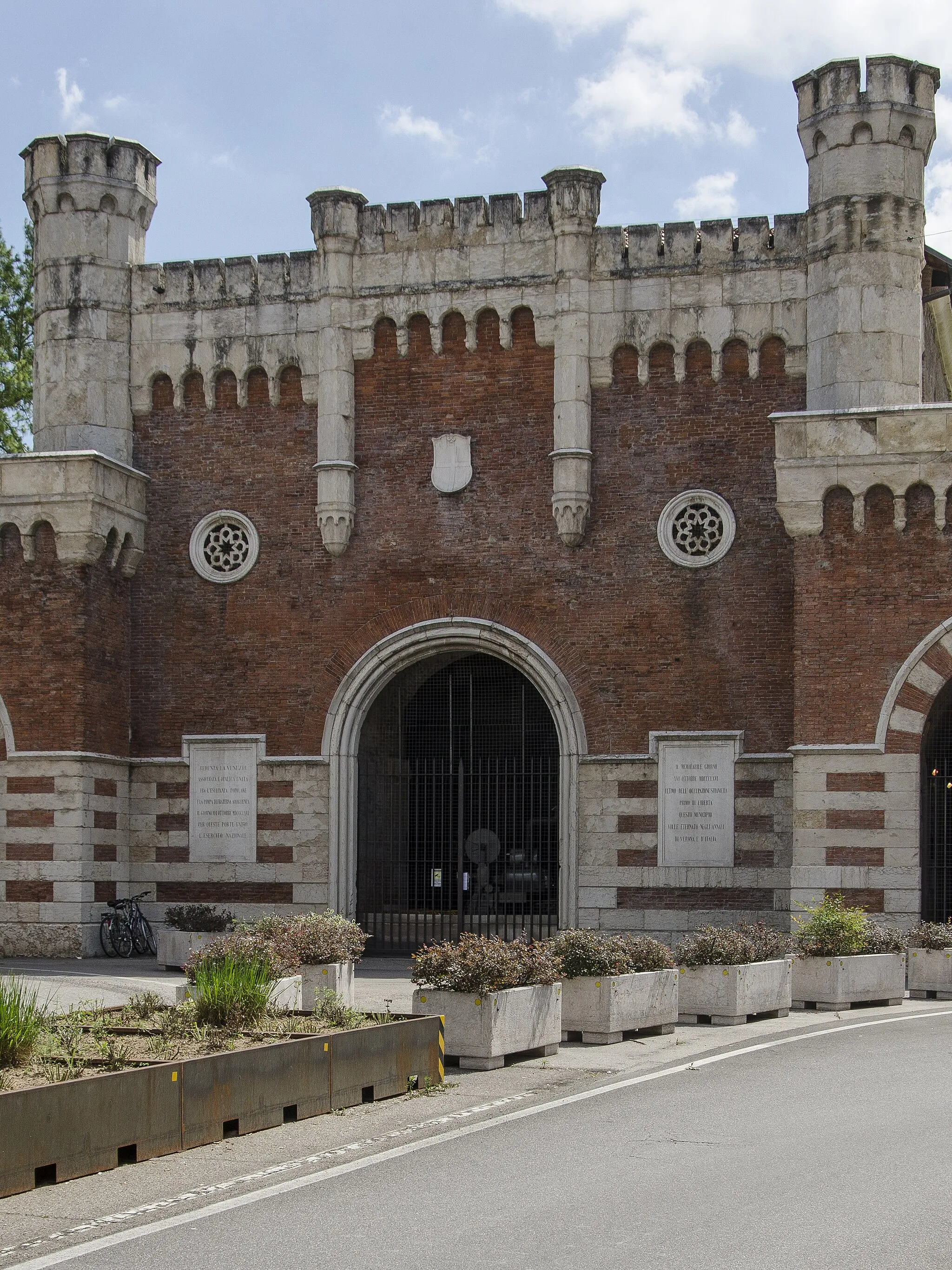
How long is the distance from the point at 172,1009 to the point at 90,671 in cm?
1291

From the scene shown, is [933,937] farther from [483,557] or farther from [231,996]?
[231,996]

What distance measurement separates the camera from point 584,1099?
508 inches

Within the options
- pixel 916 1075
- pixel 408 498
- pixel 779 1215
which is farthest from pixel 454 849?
pixel 779 1215

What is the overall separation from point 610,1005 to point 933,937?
614 cm

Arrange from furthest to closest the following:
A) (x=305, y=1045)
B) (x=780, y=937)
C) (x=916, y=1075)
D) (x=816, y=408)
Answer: (x=816, y=408), (x=780, y=937), (x=916, y=1075), (x=305, y=1045)

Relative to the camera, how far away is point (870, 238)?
24.1 m

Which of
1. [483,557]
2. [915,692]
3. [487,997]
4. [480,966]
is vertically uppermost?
[483,557]

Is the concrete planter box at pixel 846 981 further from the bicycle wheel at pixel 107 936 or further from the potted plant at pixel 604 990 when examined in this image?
the bicycle wheel at pixel 107 936

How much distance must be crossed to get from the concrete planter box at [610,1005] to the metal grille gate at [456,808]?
8789 millimetres

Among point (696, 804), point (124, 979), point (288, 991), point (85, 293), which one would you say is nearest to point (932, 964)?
point (696, 804)

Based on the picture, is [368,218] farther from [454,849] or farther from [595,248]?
[454,849]

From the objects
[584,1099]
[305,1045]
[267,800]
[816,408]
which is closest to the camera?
[305,1045]

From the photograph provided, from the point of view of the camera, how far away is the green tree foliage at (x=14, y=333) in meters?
40.9

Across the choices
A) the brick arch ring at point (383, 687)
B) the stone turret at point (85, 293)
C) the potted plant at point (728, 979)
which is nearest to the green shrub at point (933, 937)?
the potted plant at point (728, 979)
